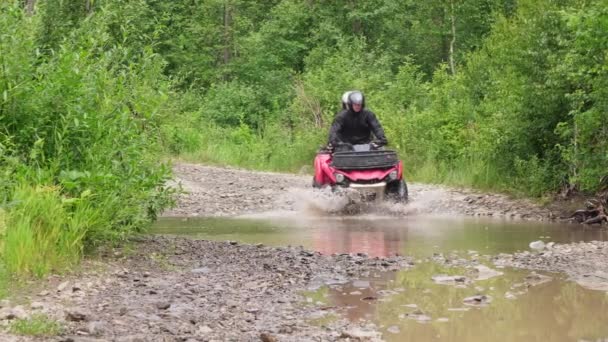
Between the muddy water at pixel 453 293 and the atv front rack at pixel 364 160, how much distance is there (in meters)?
2.06

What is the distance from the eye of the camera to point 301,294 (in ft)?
22.6

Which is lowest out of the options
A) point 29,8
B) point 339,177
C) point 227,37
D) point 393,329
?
point 339,177

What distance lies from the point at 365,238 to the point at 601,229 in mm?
3575

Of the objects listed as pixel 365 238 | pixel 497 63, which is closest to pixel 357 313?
pixel 365 238

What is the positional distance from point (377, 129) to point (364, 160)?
1.25 meters

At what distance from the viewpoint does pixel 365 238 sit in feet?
35.8

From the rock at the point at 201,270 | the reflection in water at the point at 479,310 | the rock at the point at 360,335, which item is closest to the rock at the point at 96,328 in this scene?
the rock at the point at 360,335

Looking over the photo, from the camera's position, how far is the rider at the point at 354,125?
14.7 meters

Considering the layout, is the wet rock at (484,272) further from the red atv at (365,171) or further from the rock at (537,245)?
the red atv at (365,171)

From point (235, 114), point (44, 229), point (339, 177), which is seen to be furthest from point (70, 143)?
point (235, 114)

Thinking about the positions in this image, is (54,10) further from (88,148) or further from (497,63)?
(497,63)

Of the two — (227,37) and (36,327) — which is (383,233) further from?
(227,37)

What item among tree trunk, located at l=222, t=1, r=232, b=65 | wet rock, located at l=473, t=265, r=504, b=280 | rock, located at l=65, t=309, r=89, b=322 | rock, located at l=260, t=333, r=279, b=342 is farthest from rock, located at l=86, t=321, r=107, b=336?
tree trunk, located at l=222, t=1, r=232, b=65

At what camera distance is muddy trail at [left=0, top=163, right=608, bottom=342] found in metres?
5.50
